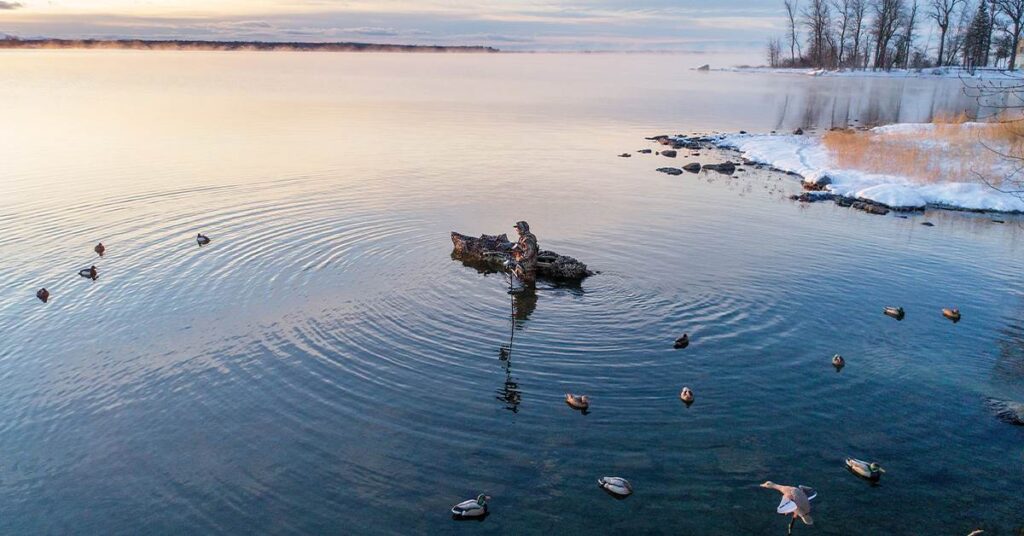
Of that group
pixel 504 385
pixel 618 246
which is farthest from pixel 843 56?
pixel 504 385

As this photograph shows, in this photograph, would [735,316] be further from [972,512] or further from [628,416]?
[972,512]

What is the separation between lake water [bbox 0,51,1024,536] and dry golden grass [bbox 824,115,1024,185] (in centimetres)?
725

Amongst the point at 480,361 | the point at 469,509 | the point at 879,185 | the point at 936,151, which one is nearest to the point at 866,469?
the point at 469,509

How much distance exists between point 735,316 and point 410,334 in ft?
27.7

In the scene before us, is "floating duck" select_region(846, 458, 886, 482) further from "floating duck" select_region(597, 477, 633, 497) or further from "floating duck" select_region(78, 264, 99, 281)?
"floating duck" select_region(78, 264, 99, 281)

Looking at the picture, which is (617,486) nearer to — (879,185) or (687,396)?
(687,396)

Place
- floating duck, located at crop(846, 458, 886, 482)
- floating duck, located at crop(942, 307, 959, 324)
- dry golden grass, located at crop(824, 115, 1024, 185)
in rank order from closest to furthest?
floating duck, located at crop(846, 458, 886, 482) < floating duck, located at crop(942, 307, 959, 324) < dry golden grass, located at crop(824, 115, 1024, 185)

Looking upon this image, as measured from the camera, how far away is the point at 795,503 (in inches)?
399

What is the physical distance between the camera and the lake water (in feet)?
37.3

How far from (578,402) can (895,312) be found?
10.2 m

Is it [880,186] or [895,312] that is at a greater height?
[880,186]

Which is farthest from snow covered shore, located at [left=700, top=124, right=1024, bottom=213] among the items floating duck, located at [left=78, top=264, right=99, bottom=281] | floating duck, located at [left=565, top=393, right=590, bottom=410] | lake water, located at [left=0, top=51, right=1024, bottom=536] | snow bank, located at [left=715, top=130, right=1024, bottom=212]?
floating duck, located at [left=78, top=264, right=99, bottom=281]

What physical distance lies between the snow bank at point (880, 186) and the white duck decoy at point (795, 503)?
26263 millimetres

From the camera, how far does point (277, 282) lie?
68.5 ft
